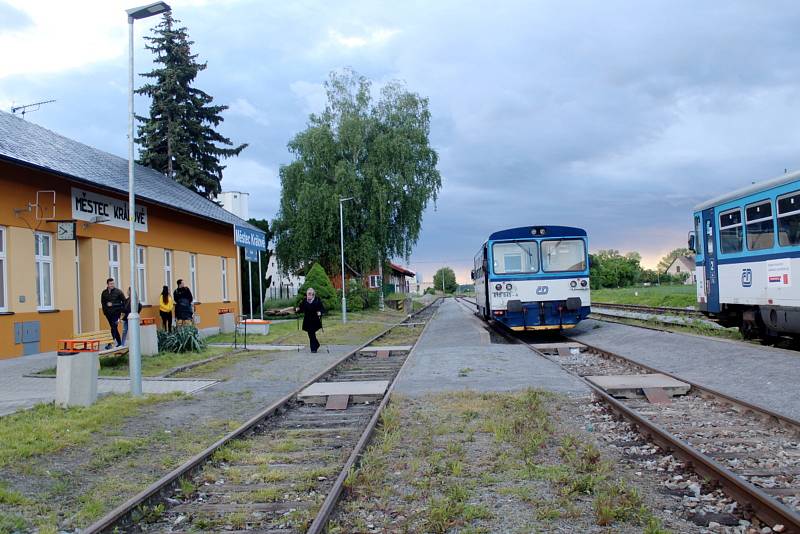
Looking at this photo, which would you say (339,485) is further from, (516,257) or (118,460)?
(516,257)

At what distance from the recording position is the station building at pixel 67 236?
48.6 feet

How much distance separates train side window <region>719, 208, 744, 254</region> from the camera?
1472cm

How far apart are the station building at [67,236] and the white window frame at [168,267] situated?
0.11ft

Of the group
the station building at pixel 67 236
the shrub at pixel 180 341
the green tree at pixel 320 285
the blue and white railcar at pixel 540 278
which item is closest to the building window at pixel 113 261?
A: the station building at pixel 67 236

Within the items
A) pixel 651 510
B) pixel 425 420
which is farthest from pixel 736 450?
pixel 425 420

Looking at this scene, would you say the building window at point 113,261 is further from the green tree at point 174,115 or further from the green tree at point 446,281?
the green tree at point 446,281

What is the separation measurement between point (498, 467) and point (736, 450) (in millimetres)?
2352

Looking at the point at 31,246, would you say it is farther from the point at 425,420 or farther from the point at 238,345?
the point at 425,420

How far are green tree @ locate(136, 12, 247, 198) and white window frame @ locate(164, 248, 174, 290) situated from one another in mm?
18019

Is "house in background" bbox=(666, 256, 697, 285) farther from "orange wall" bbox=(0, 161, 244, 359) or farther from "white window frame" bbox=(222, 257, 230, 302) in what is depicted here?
"orange wall" bbox=(0, 161, 244, 359)

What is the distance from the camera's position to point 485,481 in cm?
581

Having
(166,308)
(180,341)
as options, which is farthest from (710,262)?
(166,308)

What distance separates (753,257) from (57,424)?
12.9m

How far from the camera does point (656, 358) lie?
14.0 meters
